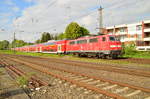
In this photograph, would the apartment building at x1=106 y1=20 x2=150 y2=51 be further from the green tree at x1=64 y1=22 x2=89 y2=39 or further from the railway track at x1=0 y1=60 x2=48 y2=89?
the railway track at x1=0 y1=60 x2=48 y2=89

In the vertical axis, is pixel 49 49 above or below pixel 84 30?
below

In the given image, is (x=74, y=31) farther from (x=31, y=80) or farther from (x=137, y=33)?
(x=31, y=80)

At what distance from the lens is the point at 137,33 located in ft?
173

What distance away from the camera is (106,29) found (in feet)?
210

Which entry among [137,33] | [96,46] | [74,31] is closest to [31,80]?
[96,46]

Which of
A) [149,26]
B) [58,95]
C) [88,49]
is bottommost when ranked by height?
[58,95]

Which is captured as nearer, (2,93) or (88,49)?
(2,93)

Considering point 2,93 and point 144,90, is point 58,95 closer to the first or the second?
point 2,93

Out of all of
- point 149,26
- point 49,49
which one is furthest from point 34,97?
point 149,26

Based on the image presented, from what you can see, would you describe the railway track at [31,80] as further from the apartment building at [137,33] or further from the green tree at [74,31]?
the green tree at [74,31]

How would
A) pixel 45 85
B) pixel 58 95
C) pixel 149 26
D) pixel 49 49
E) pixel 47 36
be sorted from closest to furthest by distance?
pixel 58 95 < pixel 45 85 < pixel 49 49 < pixel 149 26 < pixel 47 36

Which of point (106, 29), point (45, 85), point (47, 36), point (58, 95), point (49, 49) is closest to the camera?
point (58, 95)

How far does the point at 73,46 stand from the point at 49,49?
1408 centimetres

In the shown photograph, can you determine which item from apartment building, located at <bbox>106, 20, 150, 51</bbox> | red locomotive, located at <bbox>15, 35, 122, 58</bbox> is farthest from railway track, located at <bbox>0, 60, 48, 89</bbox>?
apartment building, located at <bbox>106, 20, 150, 51</bbox>
